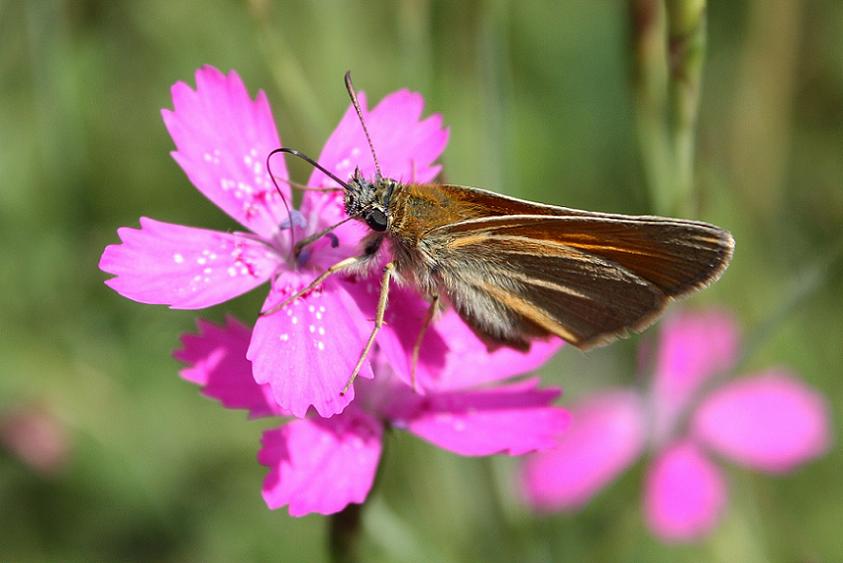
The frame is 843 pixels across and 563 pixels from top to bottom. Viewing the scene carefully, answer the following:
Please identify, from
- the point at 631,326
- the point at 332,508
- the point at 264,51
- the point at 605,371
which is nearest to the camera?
the point at 332,508

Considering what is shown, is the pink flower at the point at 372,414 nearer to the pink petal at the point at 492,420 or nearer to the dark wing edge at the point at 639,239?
the pink petal at the point at 492,420

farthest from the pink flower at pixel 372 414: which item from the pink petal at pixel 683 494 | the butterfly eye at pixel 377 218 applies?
the pink petal at pixel 683 494

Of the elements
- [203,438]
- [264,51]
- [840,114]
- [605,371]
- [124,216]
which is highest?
[264,51]

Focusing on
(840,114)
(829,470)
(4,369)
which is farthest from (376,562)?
(840,114)

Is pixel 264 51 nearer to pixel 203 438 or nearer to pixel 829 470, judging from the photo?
pixel 203 438

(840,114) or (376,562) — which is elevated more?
(840,114)
